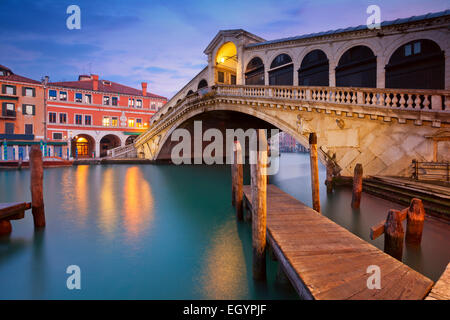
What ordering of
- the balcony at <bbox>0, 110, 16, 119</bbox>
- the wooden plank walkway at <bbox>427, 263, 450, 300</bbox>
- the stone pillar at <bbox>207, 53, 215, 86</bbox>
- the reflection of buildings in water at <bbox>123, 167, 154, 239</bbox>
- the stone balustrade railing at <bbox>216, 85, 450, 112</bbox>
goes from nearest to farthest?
the wooden plank walkway at <bbox>427, 263, 450, 300</bbox>
the reflection of buildings in water at <bbox>123, 167, 154, 239</bbox>
the stone balustrade railing at <bbox>216, 85, 450, 112</bbox>
the stone pillar at <bbox>207, 53, 215, 86</bbox>
the balcony at <bbox>0, 110, 16, 119</bbox>

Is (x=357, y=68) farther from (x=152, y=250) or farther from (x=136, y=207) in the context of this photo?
(x=152, y=250)

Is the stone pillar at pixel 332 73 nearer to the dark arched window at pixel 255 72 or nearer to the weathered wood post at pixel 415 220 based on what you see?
the dark arched window at pixel 255 72

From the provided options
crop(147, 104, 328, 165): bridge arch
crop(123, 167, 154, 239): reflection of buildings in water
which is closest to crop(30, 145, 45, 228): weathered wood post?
crop(123, 167, 154, 239): reflection of buildings in water

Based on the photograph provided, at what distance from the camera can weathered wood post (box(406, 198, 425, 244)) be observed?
384 cm

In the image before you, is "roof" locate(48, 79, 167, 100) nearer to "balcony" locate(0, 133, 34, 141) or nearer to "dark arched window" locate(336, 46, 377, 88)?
"balcony" locate(0, 133, 34, 141)

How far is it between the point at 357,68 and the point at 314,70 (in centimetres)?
213

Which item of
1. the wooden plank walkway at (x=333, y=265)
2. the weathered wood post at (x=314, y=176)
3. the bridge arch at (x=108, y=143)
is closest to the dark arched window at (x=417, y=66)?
the weathered wood post at (x=314, y=176)

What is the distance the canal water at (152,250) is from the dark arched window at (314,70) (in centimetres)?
661

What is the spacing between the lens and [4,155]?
1986 cm

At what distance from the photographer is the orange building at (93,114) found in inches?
882

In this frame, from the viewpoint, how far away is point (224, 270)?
3.62 metres

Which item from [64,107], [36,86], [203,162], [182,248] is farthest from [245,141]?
[182,248]

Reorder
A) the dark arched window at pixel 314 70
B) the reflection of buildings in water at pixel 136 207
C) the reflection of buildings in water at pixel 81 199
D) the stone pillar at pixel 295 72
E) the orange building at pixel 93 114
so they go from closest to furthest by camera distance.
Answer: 1. the reflection of buildings in water at pixel 136 207
2. the reflection of buildings in water at pixel 81 199
3. the dark arched window at pixel 314 70
4. the stone pillar at pixel 295 72
5. the orange building at pixel 93 114

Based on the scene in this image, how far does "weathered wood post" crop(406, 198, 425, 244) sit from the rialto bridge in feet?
14.0
